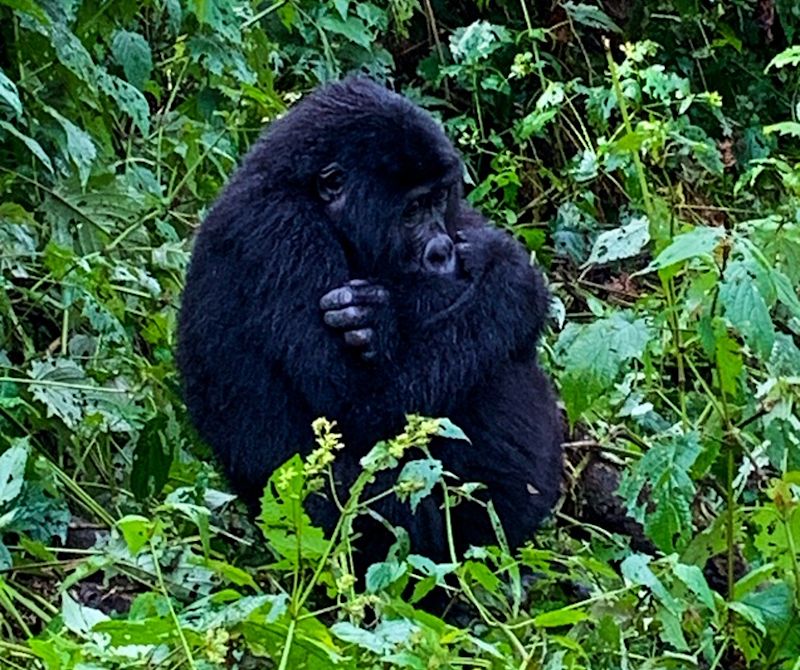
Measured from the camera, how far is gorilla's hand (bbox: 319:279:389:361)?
308cm

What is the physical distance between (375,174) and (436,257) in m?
0.21

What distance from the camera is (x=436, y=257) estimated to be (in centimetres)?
325

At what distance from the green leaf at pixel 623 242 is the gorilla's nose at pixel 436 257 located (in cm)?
56

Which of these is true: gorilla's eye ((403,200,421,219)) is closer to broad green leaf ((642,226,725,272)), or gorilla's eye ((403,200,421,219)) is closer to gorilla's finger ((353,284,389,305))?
gorilla's finger ((353,284,389,305))

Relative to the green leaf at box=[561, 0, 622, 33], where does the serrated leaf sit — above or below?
above

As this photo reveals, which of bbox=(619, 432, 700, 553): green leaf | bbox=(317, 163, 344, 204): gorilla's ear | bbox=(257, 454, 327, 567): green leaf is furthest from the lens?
bbox=(317, 163, 344, 204): gorilla's ear

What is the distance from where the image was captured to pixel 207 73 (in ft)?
14.1

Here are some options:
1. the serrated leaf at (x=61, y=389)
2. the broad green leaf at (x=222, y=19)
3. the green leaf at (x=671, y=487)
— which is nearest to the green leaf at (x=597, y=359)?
the green leaf at (x=671, y=487)

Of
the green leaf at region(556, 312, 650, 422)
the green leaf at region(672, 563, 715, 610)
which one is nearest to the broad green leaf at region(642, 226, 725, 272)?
the green leaf at region(556, 312, 650, 422)

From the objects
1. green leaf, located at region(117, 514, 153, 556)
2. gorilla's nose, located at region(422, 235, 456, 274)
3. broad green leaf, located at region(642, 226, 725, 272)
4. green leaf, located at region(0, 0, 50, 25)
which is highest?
green leaf, located at region(0, 0, 50, 25)

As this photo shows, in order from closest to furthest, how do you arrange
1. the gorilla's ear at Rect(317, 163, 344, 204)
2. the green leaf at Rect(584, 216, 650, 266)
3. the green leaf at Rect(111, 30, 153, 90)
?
1. the green leaf at Rect(584, 216, 650, 266)
2. the gorilla's ear at Rect(317, 163, 344, 204)
3. the green leaf at Rect(111, 30, 153, 90)

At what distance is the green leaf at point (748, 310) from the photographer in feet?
7.46

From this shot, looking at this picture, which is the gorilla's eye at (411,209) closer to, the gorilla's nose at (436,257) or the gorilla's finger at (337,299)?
the gorilla's nose at (436,257)

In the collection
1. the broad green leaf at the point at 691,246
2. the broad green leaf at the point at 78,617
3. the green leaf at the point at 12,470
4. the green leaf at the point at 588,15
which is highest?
the broad green leaf at the point at 691,246
